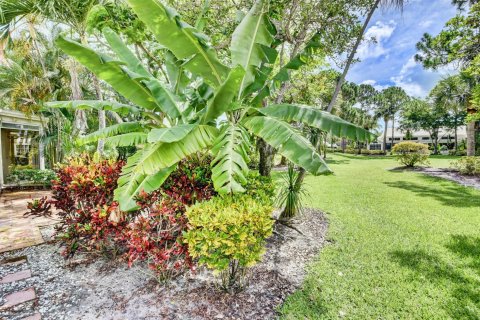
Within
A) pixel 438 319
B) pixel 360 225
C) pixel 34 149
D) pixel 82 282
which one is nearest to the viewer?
pixel 438 319

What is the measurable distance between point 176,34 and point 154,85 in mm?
868

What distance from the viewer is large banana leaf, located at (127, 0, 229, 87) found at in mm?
3461

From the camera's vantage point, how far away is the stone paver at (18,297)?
3.06 meters

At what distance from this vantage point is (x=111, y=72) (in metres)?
3.62

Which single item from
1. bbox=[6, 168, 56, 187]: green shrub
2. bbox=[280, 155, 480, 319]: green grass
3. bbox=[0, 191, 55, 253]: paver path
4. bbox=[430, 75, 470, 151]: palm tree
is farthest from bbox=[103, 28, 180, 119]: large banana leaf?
bbox=[430, 75, 470, 151]: palm tree

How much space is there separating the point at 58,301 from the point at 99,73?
10.6 feet

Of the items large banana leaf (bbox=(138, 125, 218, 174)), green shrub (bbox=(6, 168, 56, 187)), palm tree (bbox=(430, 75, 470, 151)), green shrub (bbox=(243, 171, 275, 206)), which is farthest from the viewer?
palm tree (bbox=(430, 75, 470, 151))

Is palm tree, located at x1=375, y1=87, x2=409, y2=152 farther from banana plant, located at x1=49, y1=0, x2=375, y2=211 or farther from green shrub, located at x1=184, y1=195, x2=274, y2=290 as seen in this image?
green shrub, located at x1=184, y1=195, x2=274, y2=290

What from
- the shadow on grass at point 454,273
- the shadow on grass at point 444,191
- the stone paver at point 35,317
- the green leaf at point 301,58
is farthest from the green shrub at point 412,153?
the stone paver at point 35,317

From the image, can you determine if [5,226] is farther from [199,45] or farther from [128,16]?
[199,45]

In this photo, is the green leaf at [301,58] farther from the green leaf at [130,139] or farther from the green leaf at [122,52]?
the green leaf at [130,139]

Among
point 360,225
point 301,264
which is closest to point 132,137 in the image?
point 301,264

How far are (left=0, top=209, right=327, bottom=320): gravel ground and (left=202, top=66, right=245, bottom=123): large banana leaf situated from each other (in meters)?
2.59

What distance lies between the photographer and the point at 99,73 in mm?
3639
